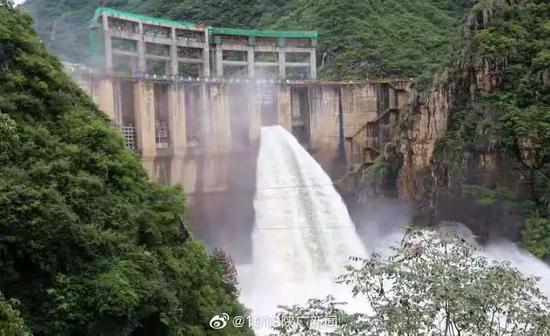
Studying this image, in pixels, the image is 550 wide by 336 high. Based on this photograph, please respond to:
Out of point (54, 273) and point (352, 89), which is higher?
point (352, 89)

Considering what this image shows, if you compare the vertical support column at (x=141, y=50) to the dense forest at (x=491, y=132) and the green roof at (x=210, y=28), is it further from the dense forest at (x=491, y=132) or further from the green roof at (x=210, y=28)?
the dense forest at (x=491, y=132)

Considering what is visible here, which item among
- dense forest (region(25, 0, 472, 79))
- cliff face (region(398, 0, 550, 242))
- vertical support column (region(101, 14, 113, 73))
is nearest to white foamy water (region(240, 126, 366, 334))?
cliff face (region(398, 0, 550, 242))

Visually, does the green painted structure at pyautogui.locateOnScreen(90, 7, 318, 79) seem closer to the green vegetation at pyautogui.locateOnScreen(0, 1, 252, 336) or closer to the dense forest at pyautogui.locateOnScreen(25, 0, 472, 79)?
the dense forest at pyautogui.locateOnScreen(25, 0, 472, 79)

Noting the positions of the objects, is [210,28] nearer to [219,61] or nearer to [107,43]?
[219,61]

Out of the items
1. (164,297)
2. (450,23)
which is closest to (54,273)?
(164,297)

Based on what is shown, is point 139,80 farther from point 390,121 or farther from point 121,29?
point 390,121

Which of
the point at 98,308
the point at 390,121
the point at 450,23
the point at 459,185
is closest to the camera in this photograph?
the point at 98,308

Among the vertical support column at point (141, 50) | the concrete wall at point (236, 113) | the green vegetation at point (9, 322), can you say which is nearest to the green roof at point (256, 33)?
the concrete wall at point (236, 113)

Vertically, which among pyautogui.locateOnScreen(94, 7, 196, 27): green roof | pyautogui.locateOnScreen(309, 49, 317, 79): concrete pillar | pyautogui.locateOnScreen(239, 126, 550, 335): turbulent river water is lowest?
pyautogui.locateOnScreen(239, 126, 550, 335): turbulent river water
